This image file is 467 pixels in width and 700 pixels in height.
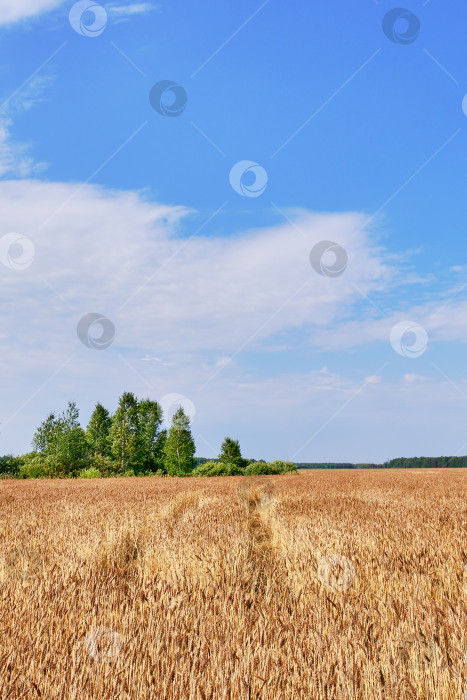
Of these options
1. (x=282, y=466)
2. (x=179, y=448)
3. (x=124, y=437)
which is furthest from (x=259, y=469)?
(x=124, y=437)

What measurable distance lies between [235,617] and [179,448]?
5525cm

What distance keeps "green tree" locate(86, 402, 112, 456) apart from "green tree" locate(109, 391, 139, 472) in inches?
247

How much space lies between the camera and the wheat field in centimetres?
212

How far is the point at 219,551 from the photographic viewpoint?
15.6 feet

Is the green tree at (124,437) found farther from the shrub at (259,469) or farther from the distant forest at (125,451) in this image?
the shrub at (259,469)

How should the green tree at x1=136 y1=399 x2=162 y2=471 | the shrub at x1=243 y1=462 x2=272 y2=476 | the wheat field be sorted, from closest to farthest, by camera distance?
the wheat field → the shrub at x1=243 y1=462 x2=272 y2=476 → the green tree at x1=136 y1=399 x2=162 y2=471

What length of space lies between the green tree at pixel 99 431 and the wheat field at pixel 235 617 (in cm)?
6224

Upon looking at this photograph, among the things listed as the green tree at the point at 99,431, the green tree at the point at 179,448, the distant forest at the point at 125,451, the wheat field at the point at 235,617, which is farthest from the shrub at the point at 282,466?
the wheat field at the point at 235,617

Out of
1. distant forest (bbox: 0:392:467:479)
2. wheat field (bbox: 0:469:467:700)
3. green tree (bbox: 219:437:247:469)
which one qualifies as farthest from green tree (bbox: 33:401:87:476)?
wheat field (bbox: 0:469:467:700)

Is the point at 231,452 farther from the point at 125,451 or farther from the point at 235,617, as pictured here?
the point at 235,617

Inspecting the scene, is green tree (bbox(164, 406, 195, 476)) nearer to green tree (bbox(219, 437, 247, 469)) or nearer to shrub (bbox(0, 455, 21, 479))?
green tree (bbox(219, 437, 247, 469))

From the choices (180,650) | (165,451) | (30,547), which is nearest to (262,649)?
(180,650)

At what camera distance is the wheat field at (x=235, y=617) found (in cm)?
212

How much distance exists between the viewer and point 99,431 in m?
67.7
